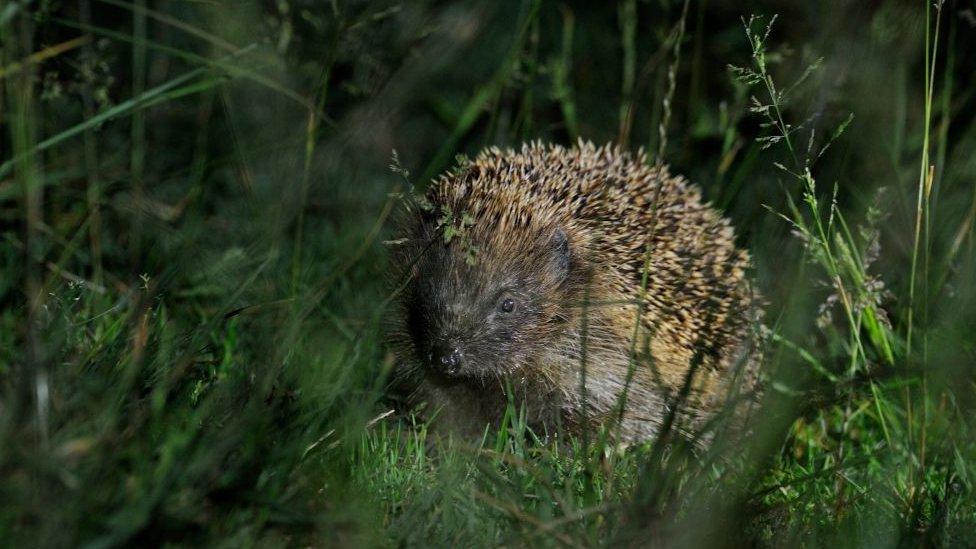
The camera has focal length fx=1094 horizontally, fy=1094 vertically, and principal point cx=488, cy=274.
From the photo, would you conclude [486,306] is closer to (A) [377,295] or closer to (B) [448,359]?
(B) [448,359]

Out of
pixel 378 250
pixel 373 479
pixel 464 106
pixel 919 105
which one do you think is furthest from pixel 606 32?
pixel 373 479

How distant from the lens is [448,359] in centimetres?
348

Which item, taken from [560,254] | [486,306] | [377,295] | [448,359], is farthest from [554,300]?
[377,295]

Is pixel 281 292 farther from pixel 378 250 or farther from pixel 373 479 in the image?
pixel 373 479

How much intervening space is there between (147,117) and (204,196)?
2.07ft

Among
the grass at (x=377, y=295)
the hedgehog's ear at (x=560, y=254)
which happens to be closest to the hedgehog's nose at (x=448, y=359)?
the grass at (x=377, y=295)

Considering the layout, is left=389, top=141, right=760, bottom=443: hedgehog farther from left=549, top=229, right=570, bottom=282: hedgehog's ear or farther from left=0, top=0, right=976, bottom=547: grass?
left=0, top=0, right=976, bottom=547: grass

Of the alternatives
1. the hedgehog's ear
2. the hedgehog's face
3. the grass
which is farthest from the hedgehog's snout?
the hedgehog's ear

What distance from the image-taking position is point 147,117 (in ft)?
16.6

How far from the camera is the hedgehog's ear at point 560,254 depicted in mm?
3795

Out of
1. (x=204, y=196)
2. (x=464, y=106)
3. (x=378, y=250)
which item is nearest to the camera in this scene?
(x=378, y=250)

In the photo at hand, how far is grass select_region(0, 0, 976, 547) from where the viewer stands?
2275mm

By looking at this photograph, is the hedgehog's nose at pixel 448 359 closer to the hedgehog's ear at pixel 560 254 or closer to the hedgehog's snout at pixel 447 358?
the hedgehog's snout at pixel 447 358

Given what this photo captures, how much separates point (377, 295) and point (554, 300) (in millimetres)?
726
